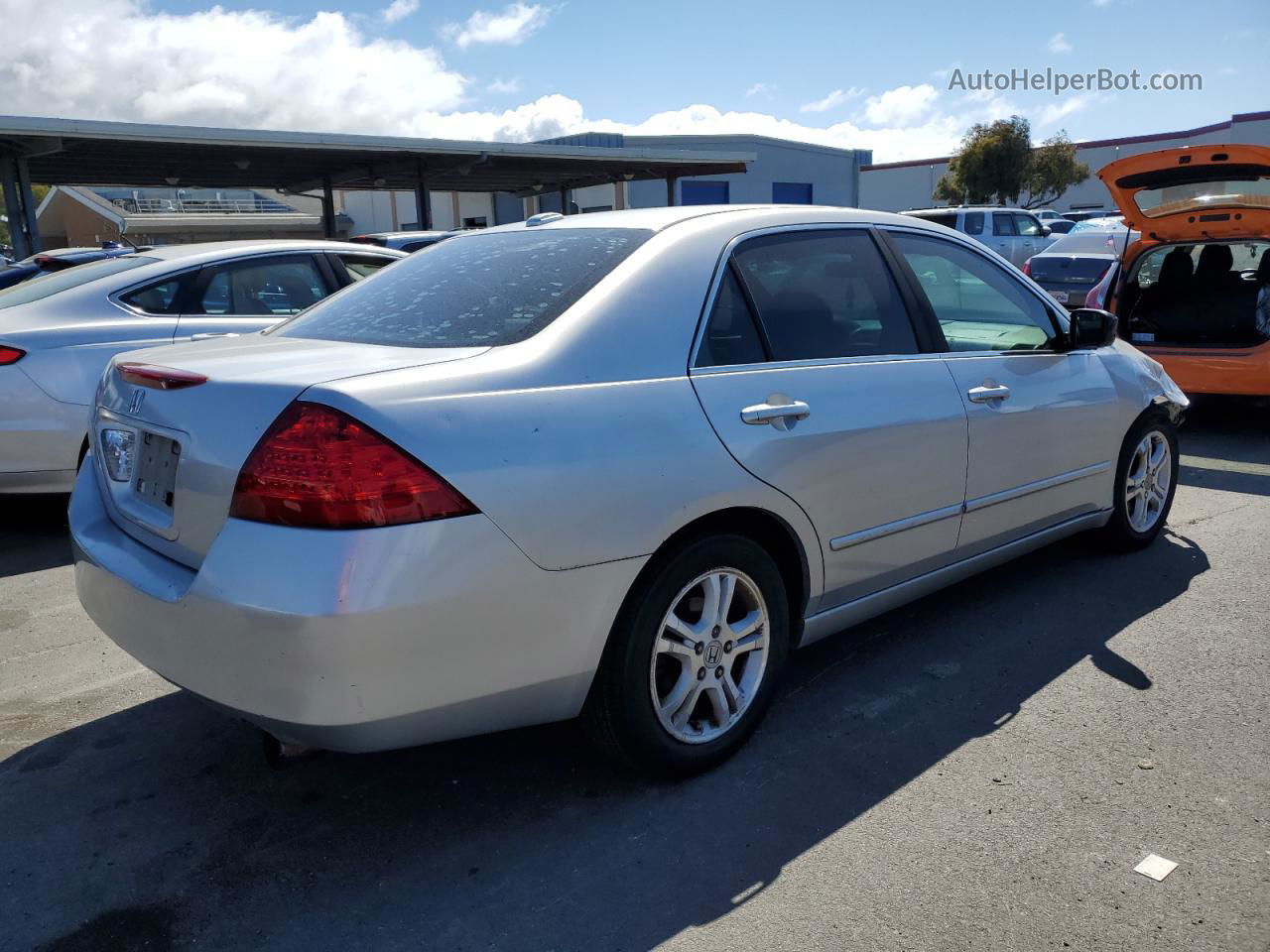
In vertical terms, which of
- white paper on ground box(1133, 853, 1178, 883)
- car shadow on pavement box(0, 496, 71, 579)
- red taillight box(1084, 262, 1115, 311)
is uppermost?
red taillight box(1084, 262, 1115, 311)

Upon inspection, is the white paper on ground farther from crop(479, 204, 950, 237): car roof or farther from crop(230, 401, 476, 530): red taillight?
crop(479, 204, 950, 237): car roof

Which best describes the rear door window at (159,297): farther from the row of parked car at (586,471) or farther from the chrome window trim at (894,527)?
the chrome window trim at (894,527)

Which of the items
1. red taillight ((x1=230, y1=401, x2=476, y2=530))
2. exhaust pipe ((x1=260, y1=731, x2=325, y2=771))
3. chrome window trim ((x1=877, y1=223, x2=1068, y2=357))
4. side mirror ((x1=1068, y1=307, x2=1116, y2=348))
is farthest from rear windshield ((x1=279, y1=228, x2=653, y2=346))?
side mirror ((x1=1068, y1=307, x2=1116, y2=348))

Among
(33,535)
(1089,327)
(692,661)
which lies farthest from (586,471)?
(33,535)

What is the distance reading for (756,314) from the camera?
3.13 metres

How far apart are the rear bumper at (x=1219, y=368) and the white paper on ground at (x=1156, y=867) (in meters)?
5.99

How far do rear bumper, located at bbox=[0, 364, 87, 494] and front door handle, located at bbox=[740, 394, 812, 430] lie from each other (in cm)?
397

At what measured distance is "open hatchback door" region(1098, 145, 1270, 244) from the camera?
22.4 feet

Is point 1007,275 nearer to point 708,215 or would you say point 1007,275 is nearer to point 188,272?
point 708,215

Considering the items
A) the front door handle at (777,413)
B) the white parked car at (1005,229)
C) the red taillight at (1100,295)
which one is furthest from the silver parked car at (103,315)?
the white parked car at (1005,229)

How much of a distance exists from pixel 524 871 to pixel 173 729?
1464mm

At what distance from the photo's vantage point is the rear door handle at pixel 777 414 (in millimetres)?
2896

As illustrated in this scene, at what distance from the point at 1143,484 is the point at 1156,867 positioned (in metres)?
2.79

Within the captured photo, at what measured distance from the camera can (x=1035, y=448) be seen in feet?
13.1
